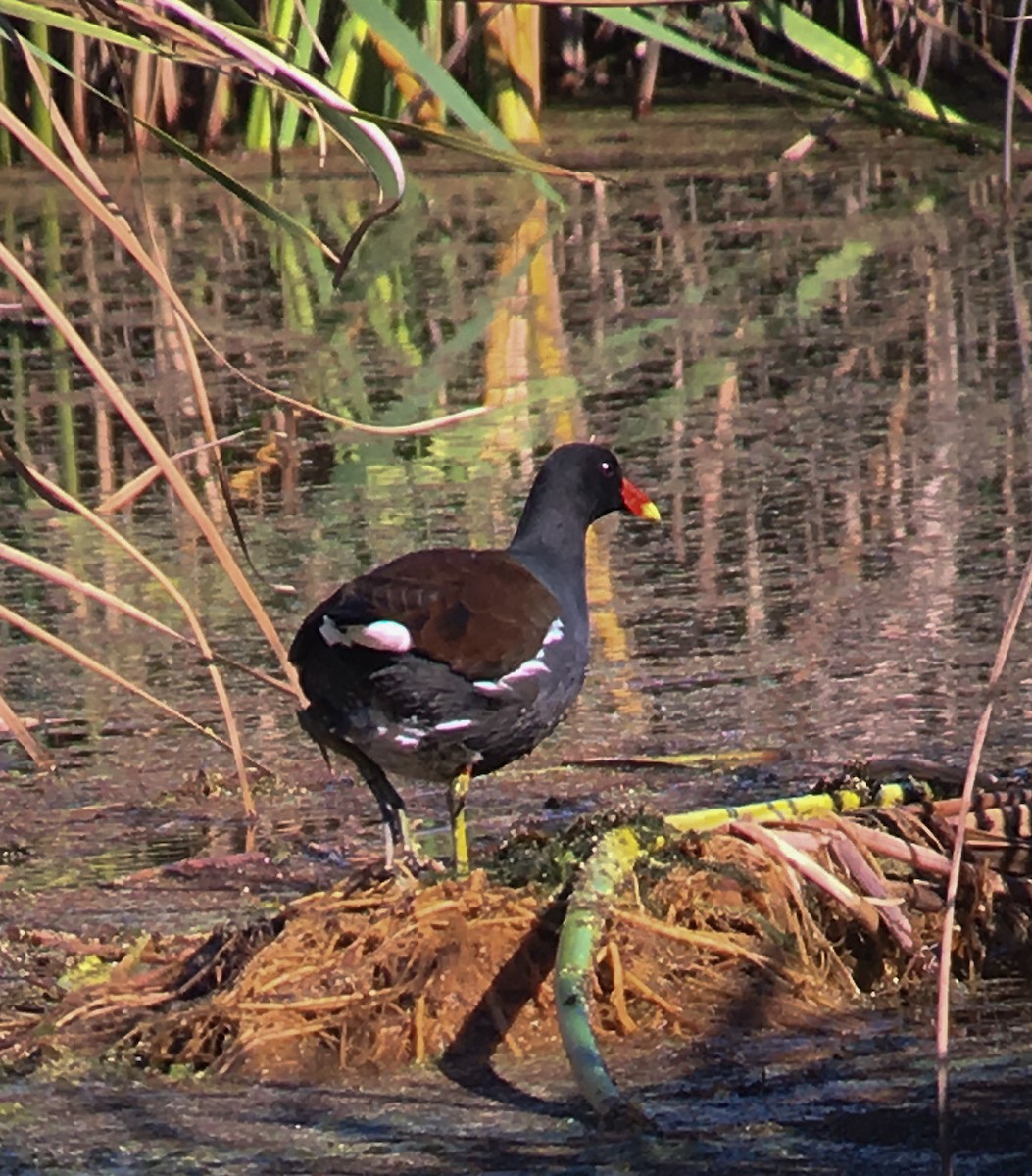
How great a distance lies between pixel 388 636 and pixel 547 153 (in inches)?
246

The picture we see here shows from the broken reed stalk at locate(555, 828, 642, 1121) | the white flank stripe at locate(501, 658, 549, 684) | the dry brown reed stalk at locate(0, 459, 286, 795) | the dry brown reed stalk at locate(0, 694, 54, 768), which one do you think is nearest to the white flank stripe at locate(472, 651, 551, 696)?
the white flank stripe at locate(501, 658, 549, 684)

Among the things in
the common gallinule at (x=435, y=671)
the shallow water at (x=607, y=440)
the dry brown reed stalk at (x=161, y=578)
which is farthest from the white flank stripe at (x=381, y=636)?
the shallow water at (x=607, y=440)

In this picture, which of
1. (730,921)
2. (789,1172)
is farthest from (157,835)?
(789,1172)

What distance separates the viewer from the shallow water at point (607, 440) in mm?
3535

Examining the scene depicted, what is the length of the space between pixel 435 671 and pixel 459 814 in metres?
0.18

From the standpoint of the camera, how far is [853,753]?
11.5 ft

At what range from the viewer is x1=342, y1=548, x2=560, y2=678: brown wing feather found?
2.97 meters

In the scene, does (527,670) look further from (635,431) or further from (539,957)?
(635,431)

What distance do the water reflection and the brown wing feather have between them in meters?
0.36

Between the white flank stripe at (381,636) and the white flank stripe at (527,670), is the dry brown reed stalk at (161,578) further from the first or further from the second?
the white flank stripe at (527,670)

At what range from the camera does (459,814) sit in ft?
9.92

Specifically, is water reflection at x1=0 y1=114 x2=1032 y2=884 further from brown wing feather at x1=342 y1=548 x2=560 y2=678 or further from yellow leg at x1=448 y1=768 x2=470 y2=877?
brown wing feather at x1=342 y1=548 x2=560 y2=678

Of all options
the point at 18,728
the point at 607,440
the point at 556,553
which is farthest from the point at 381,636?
the point at 607,440

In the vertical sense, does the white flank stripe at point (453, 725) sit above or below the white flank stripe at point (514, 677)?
below
